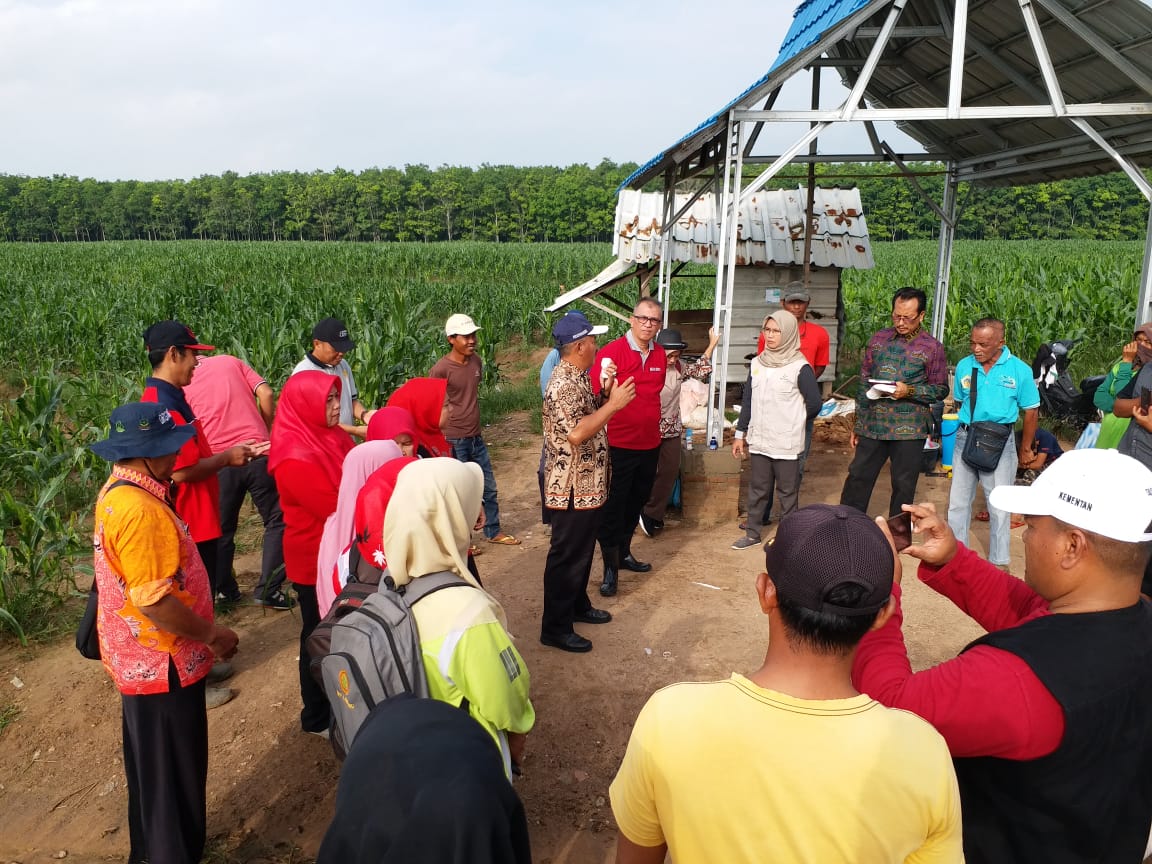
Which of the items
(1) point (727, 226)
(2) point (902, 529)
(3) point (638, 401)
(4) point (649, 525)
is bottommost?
(4) point (649, 525)

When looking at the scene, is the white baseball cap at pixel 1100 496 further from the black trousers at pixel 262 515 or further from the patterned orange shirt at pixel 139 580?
the black trousers at pixel 262 515

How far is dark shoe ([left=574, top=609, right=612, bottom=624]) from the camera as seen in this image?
479cm

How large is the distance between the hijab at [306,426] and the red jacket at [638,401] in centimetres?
194

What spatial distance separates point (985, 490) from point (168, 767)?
5.13 meters

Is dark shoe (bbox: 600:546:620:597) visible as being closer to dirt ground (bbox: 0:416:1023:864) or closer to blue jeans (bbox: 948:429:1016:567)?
dirt ground (bbox: 0:416:1023:864)

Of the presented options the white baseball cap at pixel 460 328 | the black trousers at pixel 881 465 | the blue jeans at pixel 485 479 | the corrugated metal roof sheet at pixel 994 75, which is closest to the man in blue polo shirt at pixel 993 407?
the black trousers at pixel 881 465

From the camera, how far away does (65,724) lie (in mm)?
3879

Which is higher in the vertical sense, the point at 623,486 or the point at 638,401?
the point at 638,401

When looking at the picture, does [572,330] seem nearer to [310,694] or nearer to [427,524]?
[427,524]

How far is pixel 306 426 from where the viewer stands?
3.73m

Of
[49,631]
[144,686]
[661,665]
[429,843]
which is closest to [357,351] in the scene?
[49,631]

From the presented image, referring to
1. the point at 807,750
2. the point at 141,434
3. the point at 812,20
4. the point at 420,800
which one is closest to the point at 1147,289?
the point at 812,20

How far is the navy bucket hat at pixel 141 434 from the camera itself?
2.56m

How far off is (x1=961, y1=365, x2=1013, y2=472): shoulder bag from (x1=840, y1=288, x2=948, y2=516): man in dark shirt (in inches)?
11.2
